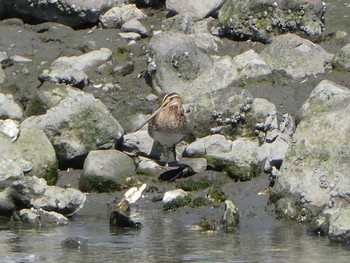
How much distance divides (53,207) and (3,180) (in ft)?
2.34

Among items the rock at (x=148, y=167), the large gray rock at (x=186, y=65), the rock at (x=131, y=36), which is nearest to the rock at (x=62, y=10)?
the rock at (x=131, y=36)

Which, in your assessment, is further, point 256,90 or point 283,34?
point 283,34

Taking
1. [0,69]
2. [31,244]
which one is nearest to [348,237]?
[31,244]

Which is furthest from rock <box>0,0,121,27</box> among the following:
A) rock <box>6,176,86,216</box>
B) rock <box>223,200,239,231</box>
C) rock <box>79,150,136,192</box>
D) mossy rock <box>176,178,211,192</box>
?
→ rock <box>223,200,239,231</box>

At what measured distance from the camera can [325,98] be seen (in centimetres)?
1316

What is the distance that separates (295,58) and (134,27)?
104 inches

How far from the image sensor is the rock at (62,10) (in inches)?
645

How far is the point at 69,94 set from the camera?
1385 cm

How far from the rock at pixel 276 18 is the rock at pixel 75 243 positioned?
6.23 m

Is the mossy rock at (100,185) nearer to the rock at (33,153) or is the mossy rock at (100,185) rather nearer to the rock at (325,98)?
the rock at (33,153)

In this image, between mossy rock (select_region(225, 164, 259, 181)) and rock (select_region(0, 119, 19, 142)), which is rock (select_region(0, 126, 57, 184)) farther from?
mossy rock (select_region(225, 164, 259, 181))

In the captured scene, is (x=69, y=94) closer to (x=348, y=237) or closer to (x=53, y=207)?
(x=53, y=207)

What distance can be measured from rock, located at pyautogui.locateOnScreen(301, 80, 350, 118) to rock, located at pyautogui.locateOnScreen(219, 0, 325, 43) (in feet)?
7.19

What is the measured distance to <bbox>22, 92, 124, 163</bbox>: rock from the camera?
13.2 metres
